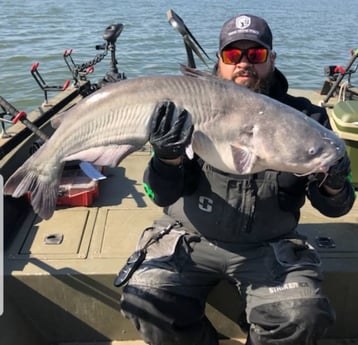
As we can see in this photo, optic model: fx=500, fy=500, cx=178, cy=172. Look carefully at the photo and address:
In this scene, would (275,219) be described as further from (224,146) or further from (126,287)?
(126,287)

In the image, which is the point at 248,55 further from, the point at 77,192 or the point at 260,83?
the point at 77,192

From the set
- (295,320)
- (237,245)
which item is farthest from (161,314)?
(295,320)

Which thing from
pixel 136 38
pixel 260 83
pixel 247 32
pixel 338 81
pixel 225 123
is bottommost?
pixel 136 38

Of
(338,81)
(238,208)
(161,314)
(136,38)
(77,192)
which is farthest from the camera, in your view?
(136,38)

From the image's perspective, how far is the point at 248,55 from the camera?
278 cm

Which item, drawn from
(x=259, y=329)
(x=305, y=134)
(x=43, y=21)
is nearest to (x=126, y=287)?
(x=259, y=329)

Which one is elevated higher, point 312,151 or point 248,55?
point 248,55

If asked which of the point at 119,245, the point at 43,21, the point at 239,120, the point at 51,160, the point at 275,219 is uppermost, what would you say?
the point at 239,120

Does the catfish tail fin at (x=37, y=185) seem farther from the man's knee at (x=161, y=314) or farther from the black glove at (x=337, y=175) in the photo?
the black glove at (x=337, y=175)

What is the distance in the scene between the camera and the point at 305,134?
2.20 meters

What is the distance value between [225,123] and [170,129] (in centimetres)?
25

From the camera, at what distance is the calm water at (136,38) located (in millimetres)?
11625

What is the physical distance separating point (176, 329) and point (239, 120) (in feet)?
3.66

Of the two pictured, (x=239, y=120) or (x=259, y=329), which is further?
(x=259, y=329)
